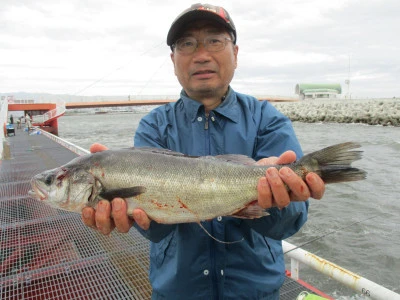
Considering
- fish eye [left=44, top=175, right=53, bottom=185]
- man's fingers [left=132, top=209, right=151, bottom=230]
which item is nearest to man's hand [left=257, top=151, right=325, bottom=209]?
man's fingers [left=132, top=209, right=151, bottom=230]

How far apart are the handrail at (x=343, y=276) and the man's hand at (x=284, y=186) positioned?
5.17 feet

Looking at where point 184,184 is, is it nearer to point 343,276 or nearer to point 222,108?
Result: point 222,108

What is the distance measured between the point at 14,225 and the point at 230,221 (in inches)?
187

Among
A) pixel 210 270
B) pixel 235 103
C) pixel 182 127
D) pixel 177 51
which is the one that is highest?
pixel 177 51

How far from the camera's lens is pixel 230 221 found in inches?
102

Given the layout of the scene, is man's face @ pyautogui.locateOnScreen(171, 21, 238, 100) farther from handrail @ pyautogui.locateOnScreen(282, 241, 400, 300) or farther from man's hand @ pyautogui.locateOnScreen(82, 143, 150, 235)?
handrail @ pyautogui.locateOnScreen(282, 241, 400, 300)

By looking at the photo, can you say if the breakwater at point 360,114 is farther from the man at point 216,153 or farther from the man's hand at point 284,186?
the man's hand at point 284,186

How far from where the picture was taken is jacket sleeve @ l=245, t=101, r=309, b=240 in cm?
242

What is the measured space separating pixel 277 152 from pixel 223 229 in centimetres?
72

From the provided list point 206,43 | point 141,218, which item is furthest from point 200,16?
point 141,218

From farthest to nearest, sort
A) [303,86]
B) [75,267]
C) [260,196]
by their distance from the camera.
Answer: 1. [303,86]
2. [75,267]
3. [260,196]

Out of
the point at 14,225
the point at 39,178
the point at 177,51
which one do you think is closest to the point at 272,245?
the point at 177,51

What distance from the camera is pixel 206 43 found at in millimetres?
2789

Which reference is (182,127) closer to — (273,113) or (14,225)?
(273,113)
